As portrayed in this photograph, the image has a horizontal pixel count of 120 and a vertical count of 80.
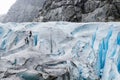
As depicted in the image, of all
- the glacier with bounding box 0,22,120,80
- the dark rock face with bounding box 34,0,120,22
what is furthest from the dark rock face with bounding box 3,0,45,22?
the glacier with bounding box 0,22,120,80

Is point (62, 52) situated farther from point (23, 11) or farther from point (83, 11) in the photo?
point (23, 11)

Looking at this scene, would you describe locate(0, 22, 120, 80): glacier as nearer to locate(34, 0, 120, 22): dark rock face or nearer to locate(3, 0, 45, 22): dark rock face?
locate(34, 0, 120, 22): dark rock face

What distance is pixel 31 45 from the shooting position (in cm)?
575

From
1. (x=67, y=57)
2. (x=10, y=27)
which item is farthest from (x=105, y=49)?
(x=10, y=27)

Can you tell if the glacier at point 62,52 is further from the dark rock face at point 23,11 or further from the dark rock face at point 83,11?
the dark rock face at point 23,11

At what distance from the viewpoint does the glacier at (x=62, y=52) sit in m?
4.75

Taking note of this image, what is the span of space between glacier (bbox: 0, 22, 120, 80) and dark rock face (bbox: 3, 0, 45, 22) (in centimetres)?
2554

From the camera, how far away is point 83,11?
21.7 m

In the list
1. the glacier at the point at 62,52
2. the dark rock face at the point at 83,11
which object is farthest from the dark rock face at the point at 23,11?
the glacier at the point at 62,52

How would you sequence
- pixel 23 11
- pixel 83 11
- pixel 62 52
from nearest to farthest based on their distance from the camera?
pixel 62 52 → pixel 83 11 → pixel 23 11

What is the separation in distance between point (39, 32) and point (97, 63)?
1.64 meters

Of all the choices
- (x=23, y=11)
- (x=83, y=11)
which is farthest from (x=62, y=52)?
(x=23, y=11)

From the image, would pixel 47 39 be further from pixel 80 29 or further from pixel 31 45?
pixel 80 29

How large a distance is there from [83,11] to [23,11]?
1354 cm
